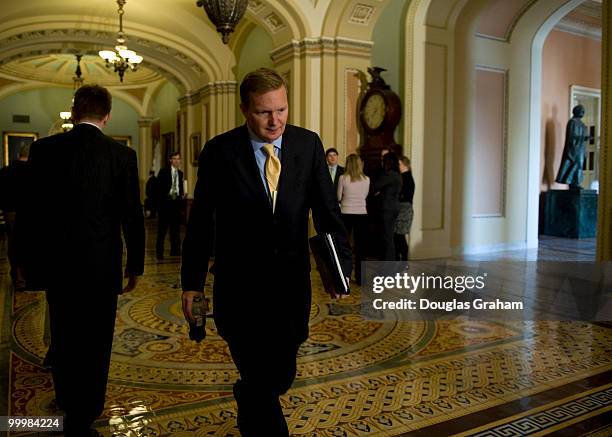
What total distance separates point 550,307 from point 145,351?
3430 millimetres

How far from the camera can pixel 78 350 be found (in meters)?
2.12

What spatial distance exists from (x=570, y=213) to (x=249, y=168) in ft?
32.9

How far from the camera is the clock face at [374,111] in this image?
7336mm

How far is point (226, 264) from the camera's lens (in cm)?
176

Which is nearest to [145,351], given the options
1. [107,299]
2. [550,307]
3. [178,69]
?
[107,299]

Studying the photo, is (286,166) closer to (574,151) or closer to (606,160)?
(606,160)

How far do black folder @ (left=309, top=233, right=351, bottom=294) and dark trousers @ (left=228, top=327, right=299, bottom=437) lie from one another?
0.24m

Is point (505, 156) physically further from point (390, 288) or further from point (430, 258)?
point (390, 288)

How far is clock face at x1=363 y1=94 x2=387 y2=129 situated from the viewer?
7.34 m

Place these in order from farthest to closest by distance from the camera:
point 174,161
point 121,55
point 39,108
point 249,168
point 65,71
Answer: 1. point 39,108
2. point 65,71
3. point 121,55
4. point 174,161
5. point 249,168

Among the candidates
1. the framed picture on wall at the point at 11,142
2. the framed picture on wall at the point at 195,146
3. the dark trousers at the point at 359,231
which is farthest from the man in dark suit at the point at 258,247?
the framed picture on wall at the point at 11,142

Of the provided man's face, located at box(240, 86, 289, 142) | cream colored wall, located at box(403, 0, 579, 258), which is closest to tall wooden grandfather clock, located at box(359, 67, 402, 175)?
cream colored wall, located at box(403, 0, 579, 258)

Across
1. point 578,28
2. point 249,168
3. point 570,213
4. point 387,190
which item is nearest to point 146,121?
point 578,28

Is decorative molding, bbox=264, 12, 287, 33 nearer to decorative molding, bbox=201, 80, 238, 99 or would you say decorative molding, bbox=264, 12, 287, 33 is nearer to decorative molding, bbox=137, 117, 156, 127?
decorative molding, bbox=201, 80, 238, 99
